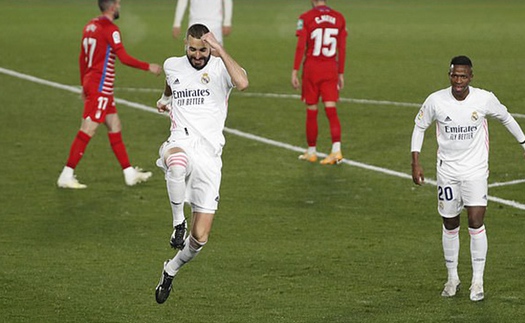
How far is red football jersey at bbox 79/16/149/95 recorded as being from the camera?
1580 cm

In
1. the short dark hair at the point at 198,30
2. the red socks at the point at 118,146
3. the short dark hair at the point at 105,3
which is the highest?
the short dark hair at the point at 198,30

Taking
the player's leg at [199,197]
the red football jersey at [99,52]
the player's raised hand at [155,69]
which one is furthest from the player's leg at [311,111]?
the player's leg at [199,197]

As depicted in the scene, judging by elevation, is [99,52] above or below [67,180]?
above

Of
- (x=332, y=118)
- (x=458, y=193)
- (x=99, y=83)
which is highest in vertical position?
(x=458, y=193)

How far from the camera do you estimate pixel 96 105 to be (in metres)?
16.1

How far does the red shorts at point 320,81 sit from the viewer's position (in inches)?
698

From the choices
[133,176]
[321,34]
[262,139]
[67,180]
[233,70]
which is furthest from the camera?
[262,139]

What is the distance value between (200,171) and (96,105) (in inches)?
223

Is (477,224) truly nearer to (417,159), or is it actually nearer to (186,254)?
(417,159)

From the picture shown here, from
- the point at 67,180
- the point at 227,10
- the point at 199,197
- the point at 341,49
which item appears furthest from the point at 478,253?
the point at 227,10

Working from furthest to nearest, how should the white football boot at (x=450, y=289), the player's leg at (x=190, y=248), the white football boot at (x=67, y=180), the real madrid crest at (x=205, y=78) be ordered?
the white football boot at (x=67, y=180), the white football boot at (x=450, y=289), the real madrid crest at (x=205, y=78), the player's leg at (x=190, y=248)

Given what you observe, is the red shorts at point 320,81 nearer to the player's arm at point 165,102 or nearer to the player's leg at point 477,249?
the player's leg at point 477,249

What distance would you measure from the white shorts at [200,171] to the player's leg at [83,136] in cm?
552

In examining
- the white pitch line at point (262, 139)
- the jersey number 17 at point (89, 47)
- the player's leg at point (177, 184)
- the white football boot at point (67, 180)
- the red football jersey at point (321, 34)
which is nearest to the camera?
the player's leg at point (177, 184)
